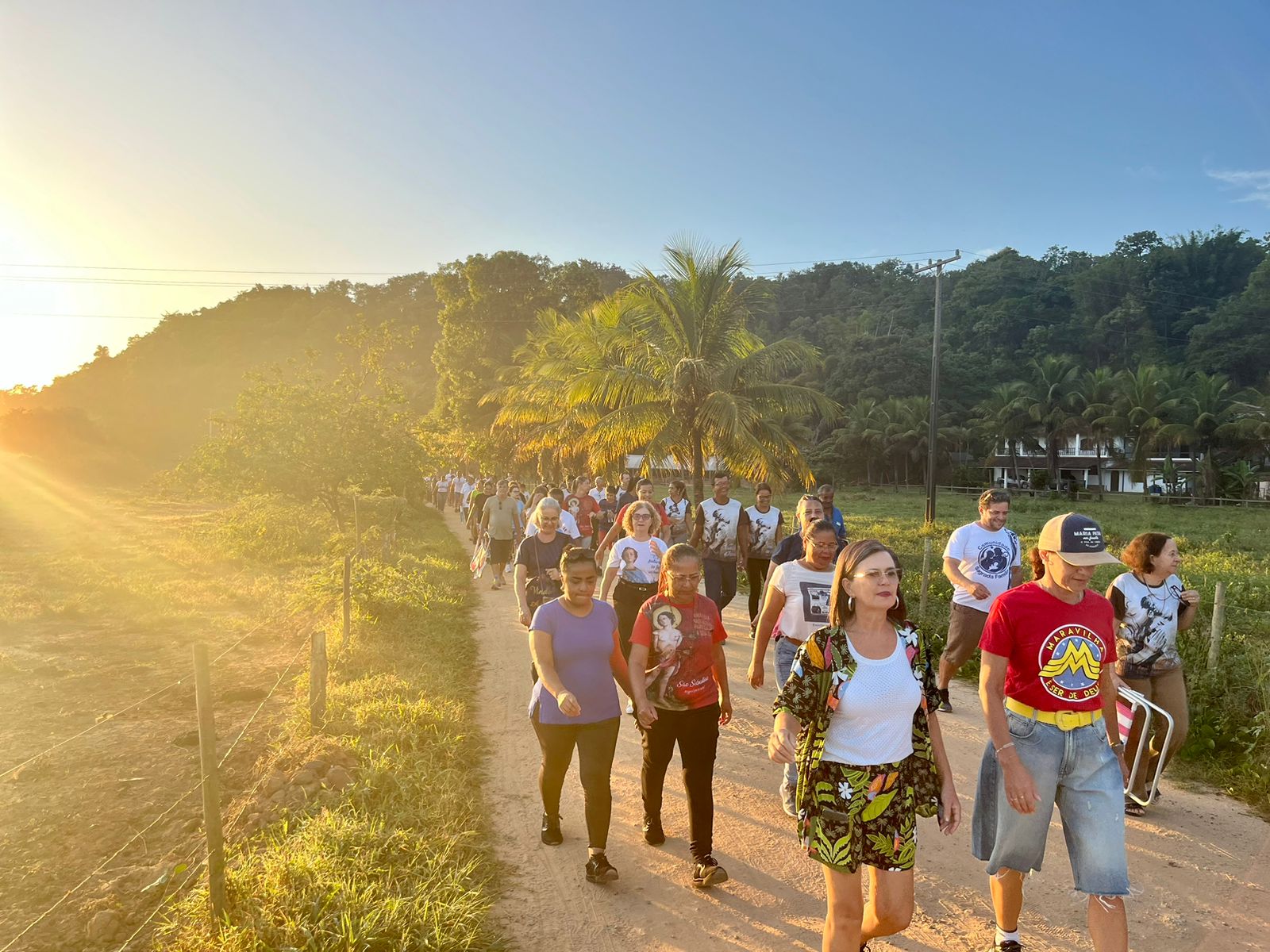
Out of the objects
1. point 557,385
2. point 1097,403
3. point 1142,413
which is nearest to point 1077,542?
Answer: point 557,385

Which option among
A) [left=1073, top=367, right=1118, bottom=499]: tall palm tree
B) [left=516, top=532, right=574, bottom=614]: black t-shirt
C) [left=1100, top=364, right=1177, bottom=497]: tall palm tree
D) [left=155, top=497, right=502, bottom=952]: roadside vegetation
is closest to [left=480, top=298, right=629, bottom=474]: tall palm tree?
[left=155, top=497, right=502, bottom=952]: roadside vegetation

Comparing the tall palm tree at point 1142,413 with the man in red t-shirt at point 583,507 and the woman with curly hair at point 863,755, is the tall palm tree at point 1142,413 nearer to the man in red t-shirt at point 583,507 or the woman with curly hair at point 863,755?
the man in red t-shirt at point 583,507

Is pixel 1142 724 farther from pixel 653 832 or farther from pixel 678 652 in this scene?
pixel 653 832

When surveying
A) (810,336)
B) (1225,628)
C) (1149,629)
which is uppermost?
(810,336)

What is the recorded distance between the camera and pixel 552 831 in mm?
4566

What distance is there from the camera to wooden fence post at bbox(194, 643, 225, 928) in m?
3.75

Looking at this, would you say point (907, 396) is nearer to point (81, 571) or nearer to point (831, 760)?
point (81, 571)

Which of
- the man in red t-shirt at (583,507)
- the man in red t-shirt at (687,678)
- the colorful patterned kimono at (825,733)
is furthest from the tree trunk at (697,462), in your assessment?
the colorful patterned kimono at (825,733)

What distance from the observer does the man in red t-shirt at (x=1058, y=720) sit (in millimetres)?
3014

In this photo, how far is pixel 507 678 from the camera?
323 inches

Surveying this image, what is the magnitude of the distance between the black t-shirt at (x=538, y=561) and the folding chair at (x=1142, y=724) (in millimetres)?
3850

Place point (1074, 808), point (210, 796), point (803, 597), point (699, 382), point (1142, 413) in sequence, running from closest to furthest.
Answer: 1. point (1074, 808)
2. point (210, 796)
3. point (803, 597)
4. point (699, 382)
5. point (1142, 413)

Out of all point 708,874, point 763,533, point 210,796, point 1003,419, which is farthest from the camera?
point 1003,419

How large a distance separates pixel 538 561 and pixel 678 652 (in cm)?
257
